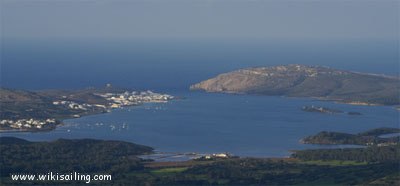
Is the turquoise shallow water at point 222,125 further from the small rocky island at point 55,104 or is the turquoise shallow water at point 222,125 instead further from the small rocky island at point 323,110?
the small rocky island at point 55,104

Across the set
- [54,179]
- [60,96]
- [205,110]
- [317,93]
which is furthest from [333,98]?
[54,179]

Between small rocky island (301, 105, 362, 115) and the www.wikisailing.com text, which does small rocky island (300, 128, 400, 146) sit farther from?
the www.wikisailing.com text

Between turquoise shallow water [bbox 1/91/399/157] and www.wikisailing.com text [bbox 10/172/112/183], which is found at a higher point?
turquoise shallow water [bbox 1/91/399/157]

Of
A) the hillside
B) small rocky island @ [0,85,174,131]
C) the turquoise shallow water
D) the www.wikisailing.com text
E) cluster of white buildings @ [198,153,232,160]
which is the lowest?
the www.wikisailing.com text

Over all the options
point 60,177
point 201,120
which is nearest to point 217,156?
point 60,177

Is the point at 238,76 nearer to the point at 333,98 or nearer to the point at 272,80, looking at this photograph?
the point at 272,80

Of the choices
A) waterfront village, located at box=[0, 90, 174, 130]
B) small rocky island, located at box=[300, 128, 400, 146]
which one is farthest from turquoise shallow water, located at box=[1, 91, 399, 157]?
waterfront village, located at box=[0, 90, 174, 130]
